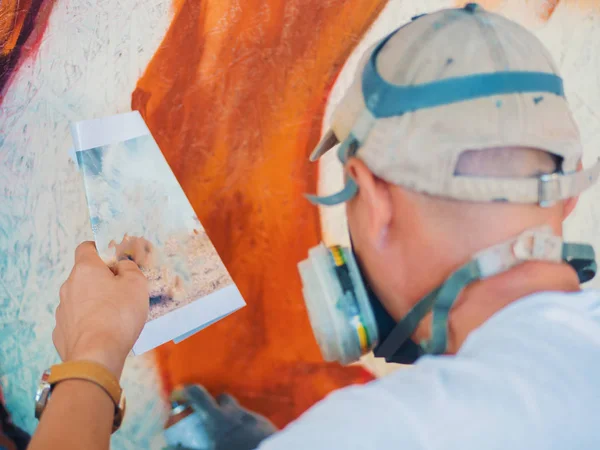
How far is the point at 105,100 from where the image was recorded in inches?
32.8

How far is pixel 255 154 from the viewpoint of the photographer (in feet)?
2.96

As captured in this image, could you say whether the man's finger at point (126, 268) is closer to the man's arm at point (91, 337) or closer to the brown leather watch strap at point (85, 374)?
the man's arm at point (91, 337)

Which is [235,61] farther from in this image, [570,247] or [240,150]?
[570,247]

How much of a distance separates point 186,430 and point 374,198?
1.93ft

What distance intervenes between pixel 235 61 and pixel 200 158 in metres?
0.21

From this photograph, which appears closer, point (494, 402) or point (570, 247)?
point (494, 402)

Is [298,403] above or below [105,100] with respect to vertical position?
below

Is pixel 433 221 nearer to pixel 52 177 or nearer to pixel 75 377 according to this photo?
pixel 75 377

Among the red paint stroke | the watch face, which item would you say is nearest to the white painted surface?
the red paint stroke

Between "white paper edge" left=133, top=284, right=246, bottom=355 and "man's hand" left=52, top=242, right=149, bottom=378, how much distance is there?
113 mm

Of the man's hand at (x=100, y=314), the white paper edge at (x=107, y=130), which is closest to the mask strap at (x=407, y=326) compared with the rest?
the man's hand at (x=100, y=314)

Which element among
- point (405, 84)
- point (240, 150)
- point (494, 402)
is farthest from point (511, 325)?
point (240, 150)

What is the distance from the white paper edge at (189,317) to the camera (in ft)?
Answer: 2.40

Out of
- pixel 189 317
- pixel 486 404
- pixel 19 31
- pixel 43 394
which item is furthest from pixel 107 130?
pixel 486 404
